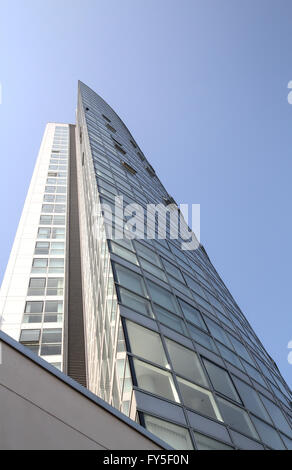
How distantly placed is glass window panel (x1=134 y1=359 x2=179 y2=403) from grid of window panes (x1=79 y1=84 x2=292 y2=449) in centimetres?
3

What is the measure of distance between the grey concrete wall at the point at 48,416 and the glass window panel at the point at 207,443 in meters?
2.64

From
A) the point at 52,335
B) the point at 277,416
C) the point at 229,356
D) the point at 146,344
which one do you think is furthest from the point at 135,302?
the point at 52,335

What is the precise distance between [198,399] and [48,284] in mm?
21139

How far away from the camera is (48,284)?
101 ft

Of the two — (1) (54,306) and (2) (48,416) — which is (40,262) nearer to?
(1) (54,306)

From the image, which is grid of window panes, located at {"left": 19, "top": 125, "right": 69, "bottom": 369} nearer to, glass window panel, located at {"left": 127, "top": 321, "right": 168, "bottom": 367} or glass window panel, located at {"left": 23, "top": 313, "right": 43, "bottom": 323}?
glass window panel, located at {"left": 23, "top": 313, "right": 43, "bottom": 323}

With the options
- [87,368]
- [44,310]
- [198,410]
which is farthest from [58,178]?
[198,410]

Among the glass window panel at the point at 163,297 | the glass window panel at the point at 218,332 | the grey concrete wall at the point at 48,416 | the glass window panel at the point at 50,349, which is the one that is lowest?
the glass window panel at the point at 50,349

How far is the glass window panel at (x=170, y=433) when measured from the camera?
9.30 meters

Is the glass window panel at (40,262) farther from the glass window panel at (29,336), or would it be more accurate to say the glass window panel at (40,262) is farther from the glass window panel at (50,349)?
the glass window panel at (50,349)

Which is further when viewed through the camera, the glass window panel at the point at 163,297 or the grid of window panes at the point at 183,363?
the glass window panel at the point at 163,297

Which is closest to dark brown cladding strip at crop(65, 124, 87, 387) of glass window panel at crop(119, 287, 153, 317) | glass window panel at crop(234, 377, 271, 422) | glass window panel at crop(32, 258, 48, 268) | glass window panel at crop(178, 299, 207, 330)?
glass window panel at crop(32, 258, 48, 268)

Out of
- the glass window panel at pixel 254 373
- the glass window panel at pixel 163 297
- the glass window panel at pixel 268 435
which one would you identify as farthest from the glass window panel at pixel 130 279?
the glass window panel at pixel 254 373

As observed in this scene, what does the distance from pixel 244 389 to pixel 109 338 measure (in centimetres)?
521
